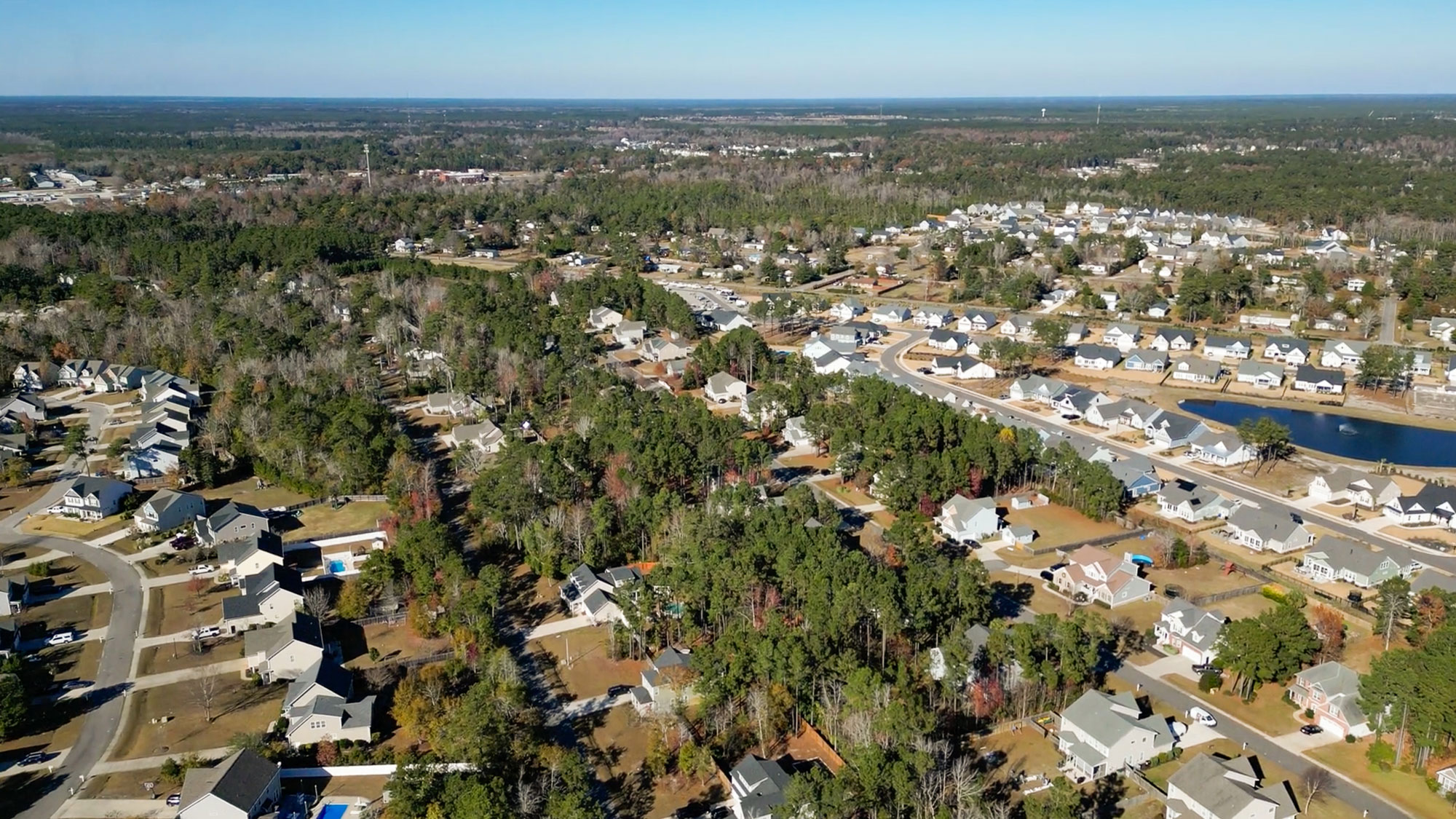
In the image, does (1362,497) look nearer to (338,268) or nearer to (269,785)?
(269,785)

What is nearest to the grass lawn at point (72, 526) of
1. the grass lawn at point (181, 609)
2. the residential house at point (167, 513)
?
the residential house at point (167, 513)

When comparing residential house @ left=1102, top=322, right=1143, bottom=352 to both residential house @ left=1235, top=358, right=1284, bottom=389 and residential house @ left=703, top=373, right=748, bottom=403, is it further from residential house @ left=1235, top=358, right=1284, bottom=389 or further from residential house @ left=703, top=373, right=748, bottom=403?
residential house @ left=703, top=373, right=748, bottom=403

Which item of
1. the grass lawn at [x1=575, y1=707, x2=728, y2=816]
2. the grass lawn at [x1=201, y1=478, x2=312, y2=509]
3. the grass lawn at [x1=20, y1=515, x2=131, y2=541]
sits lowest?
the grass lawn at [x1=575, y1=707, x2=728, y2=816]

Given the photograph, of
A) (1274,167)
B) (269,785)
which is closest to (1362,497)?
(269,785)

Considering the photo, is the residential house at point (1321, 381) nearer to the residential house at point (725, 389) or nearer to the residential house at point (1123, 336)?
the residential house at point (1123, 336)

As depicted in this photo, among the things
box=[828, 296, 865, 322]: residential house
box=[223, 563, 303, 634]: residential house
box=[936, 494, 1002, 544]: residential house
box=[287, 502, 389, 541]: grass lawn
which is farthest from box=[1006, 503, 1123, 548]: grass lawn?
box=[828, 296, 865, 322]: residential house

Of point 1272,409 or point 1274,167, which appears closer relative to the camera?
point 1272,409

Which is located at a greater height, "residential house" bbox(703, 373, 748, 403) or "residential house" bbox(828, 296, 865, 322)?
"residential house" bbox(828, 296, 865, 322)
